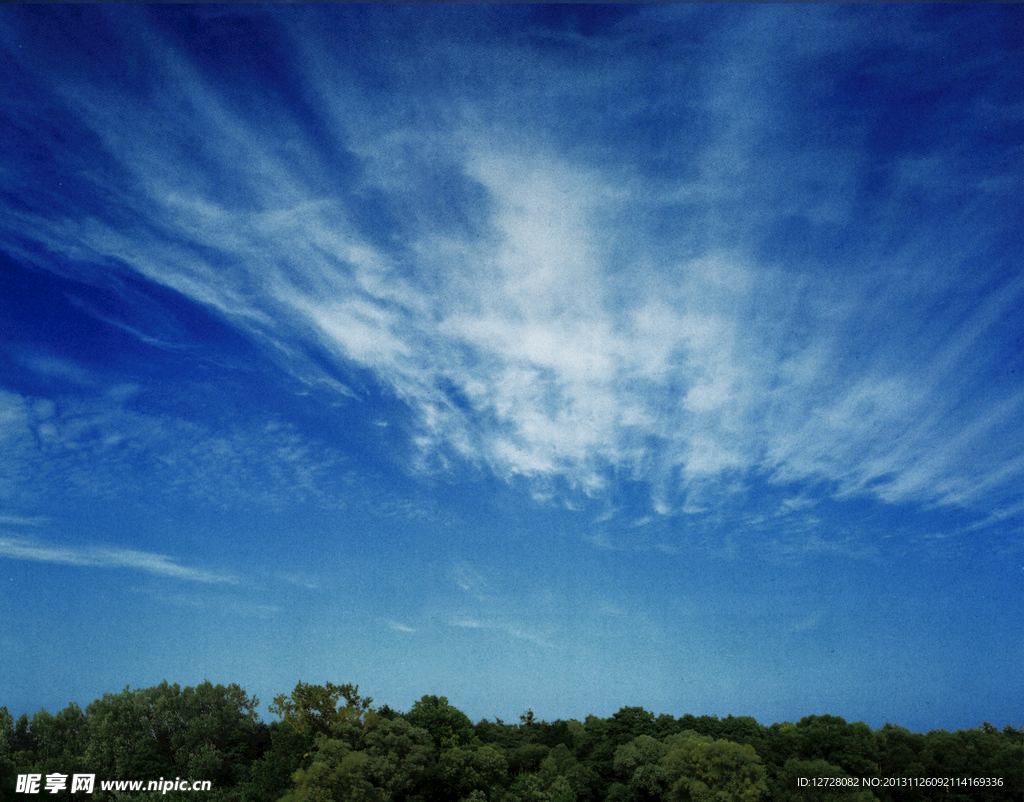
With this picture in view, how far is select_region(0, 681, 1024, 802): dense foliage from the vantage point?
5847 cm

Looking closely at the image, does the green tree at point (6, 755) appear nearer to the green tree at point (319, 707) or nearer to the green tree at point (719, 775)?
the green tree at point (319, 707)

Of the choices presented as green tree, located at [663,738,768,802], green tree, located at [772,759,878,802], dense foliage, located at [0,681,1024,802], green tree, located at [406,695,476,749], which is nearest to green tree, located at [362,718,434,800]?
dense foliage, located at [0,681,1024,802]

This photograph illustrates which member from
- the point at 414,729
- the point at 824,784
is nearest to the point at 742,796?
the point at 824,784

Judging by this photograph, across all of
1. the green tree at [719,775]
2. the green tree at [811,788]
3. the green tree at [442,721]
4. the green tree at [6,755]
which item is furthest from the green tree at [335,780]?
the green tree at [811,788]

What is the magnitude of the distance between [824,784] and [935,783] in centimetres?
1394

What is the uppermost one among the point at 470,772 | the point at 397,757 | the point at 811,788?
the point at 397,757

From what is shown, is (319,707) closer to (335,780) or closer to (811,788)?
(335,780)

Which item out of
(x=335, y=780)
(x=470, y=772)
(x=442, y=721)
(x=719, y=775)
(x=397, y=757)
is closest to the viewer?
(x=335, y=780)

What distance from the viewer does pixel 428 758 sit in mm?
65875

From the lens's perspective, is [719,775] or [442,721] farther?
[442,721]

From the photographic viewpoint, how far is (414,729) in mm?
67500

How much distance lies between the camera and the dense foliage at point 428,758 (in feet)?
192

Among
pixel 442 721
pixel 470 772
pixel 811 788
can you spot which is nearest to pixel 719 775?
pixel 811 788

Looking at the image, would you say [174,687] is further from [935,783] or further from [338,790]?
[935,783]
